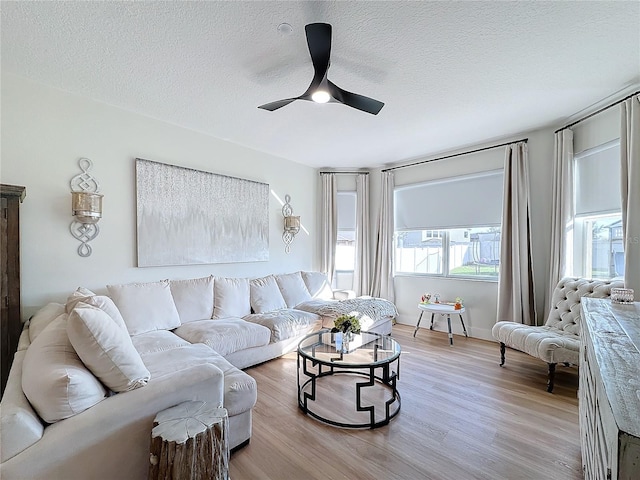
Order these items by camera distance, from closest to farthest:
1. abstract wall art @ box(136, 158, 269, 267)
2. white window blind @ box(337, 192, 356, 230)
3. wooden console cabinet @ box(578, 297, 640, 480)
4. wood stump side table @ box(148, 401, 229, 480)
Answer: wooden console cabinet @ box(578, 297, 640, 480) < wood stump side table @ box(148, 401, 229, 480) < abstract wall art @ box(136, 158, 269, 267) < white window blind @ box(337, 192, 356, 230)

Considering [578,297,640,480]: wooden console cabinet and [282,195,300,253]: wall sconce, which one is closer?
[578,297,640,480]: wooden console cabinet

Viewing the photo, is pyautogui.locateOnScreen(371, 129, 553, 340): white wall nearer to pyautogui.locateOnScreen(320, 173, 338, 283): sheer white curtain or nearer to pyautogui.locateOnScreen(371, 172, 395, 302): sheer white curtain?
pyautogui.locateOnScreen(371, 172, 395, 302): sheer white curtain

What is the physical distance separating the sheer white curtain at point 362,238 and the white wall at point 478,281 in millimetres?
174

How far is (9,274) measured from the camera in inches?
86.4

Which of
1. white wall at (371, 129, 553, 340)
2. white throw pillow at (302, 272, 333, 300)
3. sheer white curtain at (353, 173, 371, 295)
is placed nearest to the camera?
white wall at (371, 129, 553, 340)

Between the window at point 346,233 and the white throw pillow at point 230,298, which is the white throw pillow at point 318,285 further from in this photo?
the white throw pillow at point 230,298

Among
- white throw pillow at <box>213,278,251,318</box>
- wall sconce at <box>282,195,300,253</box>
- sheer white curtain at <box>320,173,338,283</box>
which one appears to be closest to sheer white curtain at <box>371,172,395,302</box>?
sheer white curtain at <box>320,173,338,283</box>

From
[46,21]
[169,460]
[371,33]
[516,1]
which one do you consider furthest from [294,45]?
[169,460]

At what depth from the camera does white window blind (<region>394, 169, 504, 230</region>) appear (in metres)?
4.15

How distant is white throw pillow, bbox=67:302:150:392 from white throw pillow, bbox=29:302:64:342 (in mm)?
845

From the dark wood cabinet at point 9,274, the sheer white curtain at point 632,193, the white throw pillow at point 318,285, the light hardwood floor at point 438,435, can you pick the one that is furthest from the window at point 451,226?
the dark wood cabinet at point 9,274

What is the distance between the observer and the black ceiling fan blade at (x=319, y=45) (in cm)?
173

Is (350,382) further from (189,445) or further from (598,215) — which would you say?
(598,215)

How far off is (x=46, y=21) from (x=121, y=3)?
1.92 ft
